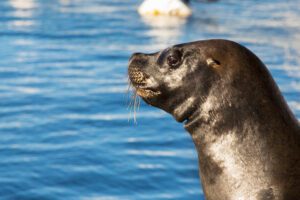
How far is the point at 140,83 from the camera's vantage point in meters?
7.21

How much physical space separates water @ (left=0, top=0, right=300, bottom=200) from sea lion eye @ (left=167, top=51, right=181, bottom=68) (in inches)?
123

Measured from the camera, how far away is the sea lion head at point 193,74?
22.2 feet

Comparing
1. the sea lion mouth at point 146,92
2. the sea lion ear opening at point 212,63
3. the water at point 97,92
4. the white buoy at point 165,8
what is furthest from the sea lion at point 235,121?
the white buoy at point 165,8

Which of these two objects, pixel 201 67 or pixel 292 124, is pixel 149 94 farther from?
pixel 292 124

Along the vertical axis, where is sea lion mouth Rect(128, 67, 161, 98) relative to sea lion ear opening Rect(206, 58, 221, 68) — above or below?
above

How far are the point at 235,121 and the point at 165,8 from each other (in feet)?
43.0

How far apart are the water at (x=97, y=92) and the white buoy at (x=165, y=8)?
0.21 metres

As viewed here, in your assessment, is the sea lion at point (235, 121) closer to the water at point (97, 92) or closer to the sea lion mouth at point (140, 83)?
the sea lion mouth at point (140, 83)

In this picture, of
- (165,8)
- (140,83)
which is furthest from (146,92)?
(165,8)

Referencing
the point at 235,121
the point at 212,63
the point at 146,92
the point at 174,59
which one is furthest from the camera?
the point at 146,92

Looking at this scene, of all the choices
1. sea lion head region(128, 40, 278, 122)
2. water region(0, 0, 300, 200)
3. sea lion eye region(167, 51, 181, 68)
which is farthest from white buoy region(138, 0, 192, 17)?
sea lion eye region(167, 51, 181, 68)

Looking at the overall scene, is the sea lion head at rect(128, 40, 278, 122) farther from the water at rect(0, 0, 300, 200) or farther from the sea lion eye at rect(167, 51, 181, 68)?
the water at rect(0, 0, 300, 200)

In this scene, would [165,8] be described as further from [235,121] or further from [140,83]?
[235,121]

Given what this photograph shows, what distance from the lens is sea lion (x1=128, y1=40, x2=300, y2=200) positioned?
664 cm
